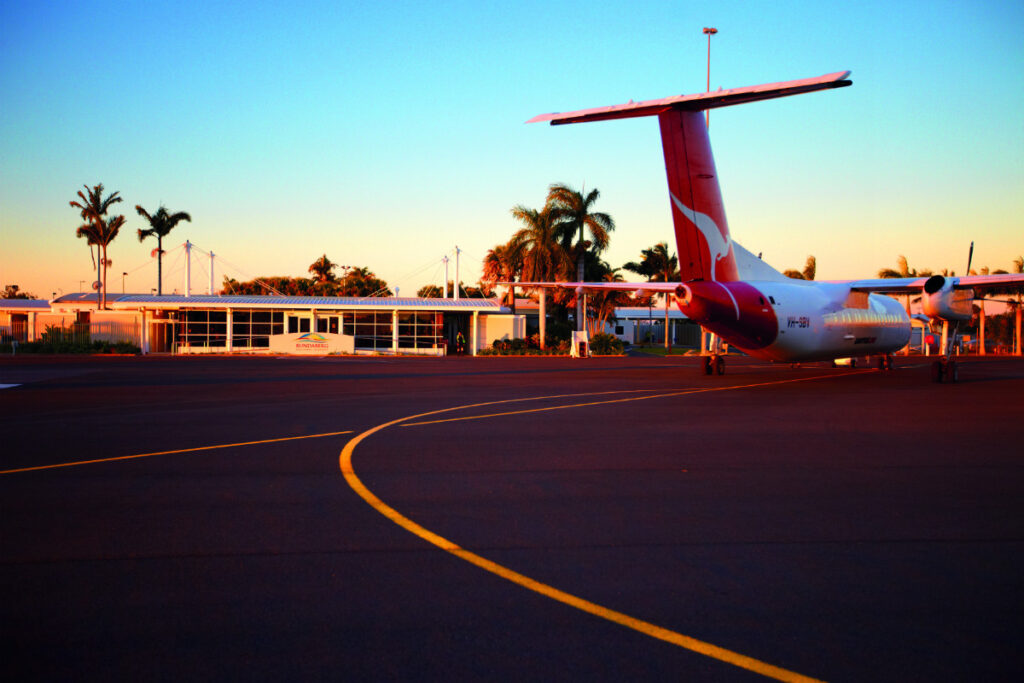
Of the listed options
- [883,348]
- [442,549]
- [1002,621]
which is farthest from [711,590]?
[883,348]

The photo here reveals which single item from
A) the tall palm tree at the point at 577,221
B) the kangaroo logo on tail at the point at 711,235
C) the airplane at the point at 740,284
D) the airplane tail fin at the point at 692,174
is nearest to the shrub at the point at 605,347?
the tall palm tree at the point at 577,221

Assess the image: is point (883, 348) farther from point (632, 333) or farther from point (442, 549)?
point (632, 333)

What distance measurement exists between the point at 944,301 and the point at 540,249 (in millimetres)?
24554

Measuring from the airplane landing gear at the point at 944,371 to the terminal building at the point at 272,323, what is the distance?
25.7m

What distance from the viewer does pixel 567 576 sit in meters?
4.32

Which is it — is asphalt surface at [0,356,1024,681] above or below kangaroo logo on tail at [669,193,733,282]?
below

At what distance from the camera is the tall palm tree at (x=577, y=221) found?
41812mm

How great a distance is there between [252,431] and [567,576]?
729 centimetres

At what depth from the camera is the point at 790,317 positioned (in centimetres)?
1870

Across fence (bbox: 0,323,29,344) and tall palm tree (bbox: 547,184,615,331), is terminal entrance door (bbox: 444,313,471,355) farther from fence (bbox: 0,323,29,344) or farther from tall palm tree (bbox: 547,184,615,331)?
fence (bbox: 0,323,29,344)

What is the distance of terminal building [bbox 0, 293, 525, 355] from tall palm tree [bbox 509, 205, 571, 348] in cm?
305

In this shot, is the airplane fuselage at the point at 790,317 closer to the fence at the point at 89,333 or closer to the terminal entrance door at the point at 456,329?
the terminal entrance door at the point at 456,329

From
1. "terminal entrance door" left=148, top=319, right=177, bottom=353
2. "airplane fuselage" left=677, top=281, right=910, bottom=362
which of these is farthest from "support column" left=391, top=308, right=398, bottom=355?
"airplane fuselage" left=677, top=281, right=910, bottom=362

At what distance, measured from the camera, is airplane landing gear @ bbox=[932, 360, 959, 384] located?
67.3 feet
